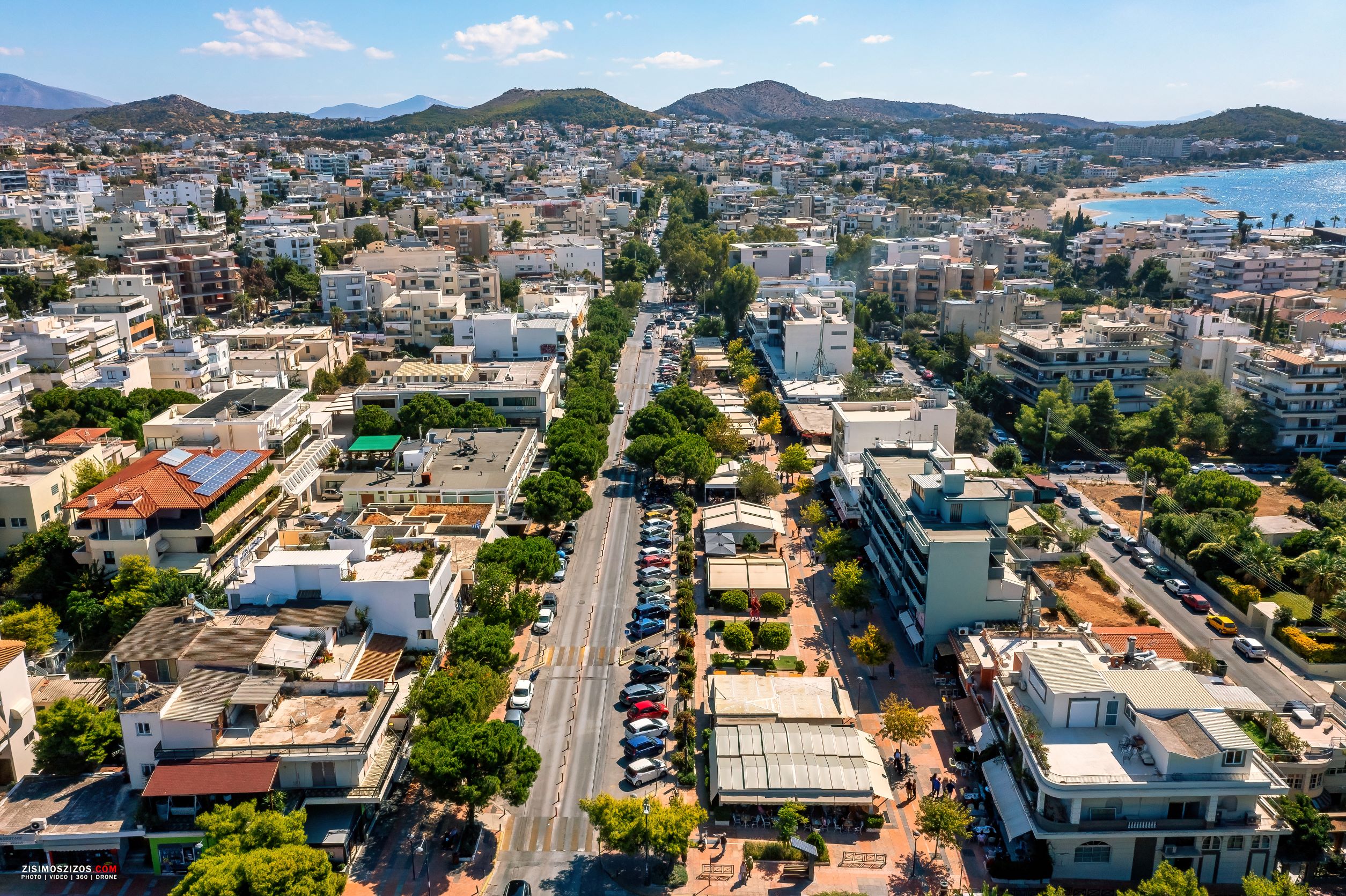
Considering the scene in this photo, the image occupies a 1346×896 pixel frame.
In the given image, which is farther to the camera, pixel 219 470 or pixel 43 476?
pixel 219 470

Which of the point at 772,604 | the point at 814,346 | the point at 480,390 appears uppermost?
the point at 814,346

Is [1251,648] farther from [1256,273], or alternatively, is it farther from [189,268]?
[189,268]

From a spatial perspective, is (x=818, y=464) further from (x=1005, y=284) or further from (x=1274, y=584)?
(x=1005, y=284)

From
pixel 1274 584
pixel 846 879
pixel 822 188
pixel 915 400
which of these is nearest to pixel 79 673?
pixel 846 879

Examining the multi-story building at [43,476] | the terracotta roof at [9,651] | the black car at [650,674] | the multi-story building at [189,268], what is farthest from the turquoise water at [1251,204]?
the terracotta roof at [9,651]

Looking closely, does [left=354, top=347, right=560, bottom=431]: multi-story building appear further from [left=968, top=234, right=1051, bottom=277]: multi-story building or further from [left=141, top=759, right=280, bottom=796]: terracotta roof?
[left=968, top=234, right=1051, bottom=277]: multi-story building

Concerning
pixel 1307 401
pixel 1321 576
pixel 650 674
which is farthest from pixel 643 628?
pixel 1307 401
